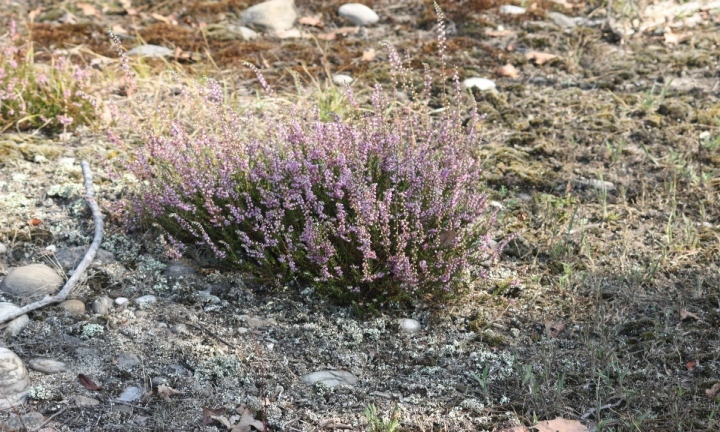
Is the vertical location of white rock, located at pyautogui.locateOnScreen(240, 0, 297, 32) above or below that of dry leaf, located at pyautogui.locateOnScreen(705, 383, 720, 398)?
below

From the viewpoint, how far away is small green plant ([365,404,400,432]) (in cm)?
257

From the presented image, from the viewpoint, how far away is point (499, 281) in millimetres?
3566

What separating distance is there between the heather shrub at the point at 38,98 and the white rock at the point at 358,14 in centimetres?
271

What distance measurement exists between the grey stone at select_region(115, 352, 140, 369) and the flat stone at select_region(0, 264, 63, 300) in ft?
1.90

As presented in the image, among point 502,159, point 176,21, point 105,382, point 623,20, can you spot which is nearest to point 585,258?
point 502,159

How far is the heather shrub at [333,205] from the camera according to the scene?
3.21 m

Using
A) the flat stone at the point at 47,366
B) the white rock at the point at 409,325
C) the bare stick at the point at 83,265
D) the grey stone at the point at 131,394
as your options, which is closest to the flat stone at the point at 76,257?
the bare stick at the point at 83,265

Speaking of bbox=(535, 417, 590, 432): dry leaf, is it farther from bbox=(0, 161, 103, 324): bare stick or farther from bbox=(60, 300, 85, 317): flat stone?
bbox=(0, 161, 103, 324): bare stick

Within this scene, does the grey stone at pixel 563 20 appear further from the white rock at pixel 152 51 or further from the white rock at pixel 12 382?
the white rock at pixel 12 382

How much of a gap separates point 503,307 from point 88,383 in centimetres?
179

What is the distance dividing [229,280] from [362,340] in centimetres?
73

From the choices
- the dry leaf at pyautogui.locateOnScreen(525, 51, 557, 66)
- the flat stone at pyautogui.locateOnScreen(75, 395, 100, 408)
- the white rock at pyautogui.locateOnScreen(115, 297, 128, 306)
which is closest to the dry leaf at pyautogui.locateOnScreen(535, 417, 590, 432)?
the flat stone at pyautogui.locateOnScreen(75, 395, 100, 408)

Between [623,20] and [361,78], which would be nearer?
[361,78]

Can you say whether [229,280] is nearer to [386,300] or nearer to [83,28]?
[386,300]
